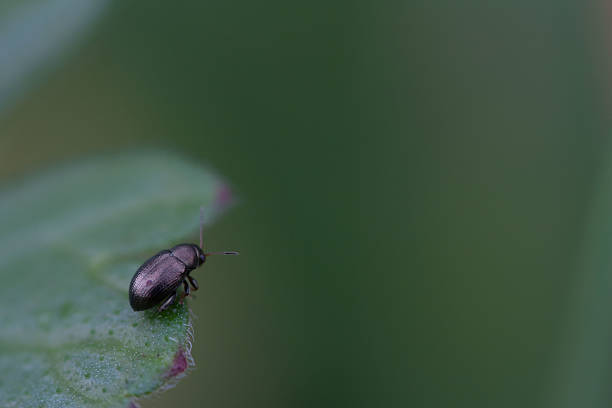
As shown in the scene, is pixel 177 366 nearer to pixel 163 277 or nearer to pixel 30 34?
pixel 163 277

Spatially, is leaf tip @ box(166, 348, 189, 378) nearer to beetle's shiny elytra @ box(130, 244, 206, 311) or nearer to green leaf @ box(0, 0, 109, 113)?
beetle's shiny elytra @ box(130, 244, 206, 311)

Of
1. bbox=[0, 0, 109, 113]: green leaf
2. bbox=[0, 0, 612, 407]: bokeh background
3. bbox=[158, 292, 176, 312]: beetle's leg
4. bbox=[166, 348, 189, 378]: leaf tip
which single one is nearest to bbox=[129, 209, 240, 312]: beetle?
bbox=[158, 292, 176, 312]: beetle's leg

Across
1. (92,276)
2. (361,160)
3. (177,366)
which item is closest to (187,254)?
(92,276)

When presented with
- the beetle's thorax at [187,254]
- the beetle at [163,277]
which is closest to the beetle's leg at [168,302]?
the beetle at [163,277]

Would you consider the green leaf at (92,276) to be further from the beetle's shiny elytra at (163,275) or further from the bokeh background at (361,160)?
the bokeh background at (361,160)

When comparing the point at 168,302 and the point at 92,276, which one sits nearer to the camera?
the point at 168,302

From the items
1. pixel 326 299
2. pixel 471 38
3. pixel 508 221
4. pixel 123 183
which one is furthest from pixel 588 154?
pixel 123 183
